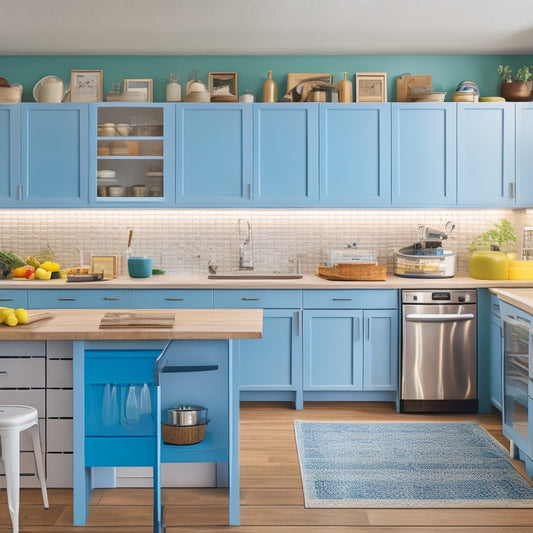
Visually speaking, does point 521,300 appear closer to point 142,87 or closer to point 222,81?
point 222,81

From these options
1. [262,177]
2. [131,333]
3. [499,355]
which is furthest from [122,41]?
[499,355]

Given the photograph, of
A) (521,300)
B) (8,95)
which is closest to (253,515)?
(521,300)

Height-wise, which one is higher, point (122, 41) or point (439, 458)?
point (122, 41)

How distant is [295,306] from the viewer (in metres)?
4.60

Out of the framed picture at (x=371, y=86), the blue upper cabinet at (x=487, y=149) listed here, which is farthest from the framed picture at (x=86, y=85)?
the blue upper cabinet at (x=487, y=149)

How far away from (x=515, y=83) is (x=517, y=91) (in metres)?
0.07

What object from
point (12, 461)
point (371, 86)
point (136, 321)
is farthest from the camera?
point (371, 86)

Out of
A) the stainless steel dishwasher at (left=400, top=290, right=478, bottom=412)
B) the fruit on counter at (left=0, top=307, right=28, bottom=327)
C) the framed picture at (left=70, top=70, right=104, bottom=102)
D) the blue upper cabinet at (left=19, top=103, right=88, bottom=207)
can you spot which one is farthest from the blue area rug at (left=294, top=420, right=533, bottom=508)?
the framed picture at (left=70, top=70, right=104, bottom=102)

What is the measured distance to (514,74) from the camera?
5.19m

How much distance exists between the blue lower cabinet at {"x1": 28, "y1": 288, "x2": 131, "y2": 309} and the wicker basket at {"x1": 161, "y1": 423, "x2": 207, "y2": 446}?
1833mm

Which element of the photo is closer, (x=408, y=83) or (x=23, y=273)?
(x=23, y=273)

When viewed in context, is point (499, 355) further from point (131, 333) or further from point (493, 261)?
point (131, 333)

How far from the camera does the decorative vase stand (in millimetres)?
4984

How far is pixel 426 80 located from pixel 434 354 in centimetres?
222
